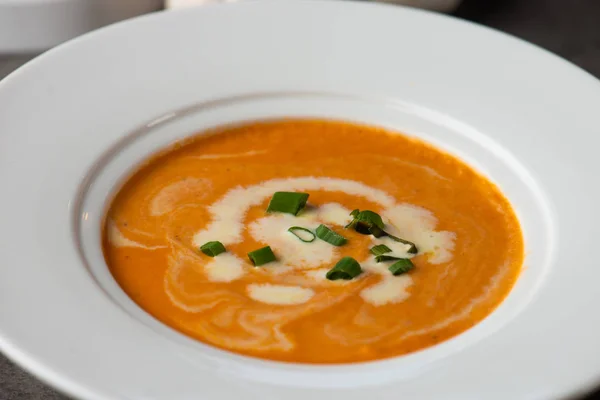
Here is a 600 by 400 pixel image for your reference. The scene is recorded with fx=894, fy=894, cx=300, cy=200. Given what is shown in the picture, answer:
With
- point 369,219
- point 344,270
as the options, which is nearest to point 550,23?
point 369,219

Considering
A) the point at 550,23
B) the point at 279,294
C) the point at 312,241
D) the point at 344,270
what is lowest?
the point at 279,294

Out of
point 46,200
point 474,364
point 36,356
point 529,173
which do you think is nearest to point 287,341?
point 474,364

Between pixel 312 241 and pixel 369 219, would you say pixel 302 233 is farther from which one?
pixel 369 219

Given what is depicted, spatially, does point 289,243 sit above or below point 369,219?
below

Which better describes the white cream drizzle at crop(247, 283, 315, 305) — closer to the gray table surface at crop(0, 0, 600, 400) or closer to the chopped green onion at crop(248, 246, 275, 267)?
the chopped green onion at crop(248, 246, 275, 267)

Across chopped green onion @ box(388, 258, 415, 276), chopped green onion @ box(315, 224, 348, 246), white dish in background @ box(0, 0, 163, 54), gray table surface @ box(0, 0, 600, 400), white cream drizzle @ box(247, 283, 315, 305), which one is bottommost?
white cream drizzle @ box(247, 283, 315, 305)

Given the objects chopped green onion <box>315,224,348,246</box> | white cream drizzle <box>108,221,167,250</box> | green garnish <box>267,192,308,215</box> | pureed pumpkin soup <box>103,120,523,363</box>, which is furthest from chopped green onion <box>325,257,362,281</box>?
white cream drizzle <box>108,221,167,250</box>

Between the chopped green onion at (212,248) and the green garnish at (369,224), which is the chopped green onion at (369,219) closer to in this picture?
the green garnish at (369,224)
